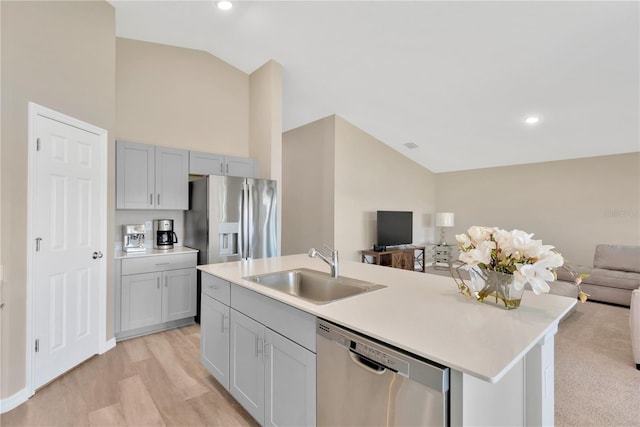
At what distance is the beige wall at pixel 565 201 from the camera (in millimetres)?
4969

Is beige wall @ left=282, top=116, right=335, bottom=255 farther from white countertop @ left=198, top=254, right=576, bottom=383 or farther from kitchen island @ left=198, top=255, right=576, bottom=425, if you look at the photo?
kitchen island @ left=198, top=255, right=576, bottom=425

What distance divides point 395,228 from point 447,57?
334 cm

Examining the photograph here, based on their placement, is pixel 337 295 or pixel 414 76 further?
pixel 414 76

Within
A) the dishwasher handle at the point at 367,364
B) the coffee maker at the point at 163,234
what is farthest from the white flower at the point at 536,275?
the coffee maker at the point at 163,234

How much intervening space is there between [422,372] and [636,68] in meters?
4.29

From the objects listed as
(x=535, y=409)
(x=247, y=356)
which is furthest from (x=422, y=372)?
(x=247, y=356)

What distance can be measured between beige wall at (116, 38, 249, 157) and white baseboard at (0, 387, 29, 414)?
2.53 meters

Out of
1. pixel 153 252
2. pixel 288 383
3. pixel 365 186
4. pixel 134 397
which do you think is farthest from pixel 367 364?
pixel 365 186

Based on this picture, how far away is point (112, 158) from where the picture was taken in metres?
2.98

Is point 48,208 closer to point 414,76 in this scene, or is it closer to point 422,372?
point 422,372

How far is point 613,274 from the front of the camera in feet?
14.3

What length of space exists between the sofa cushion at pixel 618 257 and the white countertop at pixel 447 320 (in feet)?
15.1

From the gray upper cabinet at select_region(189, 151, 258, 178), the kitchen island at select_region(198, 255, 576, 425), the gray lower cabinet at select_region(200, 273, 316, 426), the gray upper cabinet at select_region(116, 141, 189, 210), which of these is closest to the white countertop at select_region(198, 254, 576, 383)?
the kitchen island at select_region(198, 255, 576, 425)

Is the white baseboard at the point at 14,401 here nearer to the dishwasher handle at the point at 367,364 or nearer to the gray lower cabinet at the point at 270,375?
the gray lower cabinet at the point at 270,375
